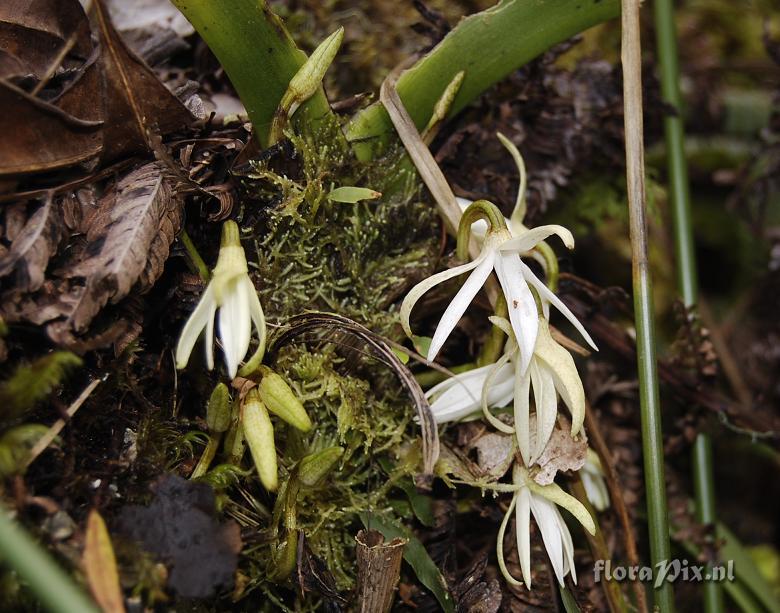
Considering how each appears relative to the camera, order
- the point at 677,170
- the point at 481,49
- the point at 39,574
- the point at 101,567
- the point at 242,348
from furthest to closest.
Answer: the point at 677,170
the point at 481,49
the point at 242,348
the point at 101,567
the point at 39,574

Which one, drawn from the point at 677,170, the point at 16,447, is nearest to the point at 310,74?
the point at 16,447

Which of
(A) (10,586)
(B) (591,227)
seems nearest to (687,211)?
(B) (591,227)

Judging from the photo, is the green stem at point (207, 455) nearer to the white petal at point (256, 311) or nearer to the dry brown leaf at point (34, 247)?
the white petal at point (256, 311)

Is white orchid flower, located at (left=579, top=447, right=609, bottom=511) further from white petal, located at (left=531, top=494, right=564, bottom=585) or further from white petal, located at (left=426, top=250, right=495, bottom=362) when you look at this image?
white petal, located at (left=426, top=250, right=495, bottom=362)

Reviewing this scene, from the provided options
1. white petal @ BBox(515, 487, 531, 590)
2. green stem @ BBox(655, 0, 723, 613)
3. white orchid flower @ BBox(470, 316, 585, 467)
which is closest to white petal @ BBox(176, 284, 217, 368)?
white orchid flower @ BBox(470, 316, 585, 467)

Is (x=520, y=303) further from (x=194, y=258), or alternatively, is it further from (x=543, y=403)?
(x=194, y=258)

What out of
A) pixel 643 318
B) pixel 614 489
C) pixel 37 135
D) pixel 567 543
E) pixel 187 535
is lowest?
pixel 614 489
